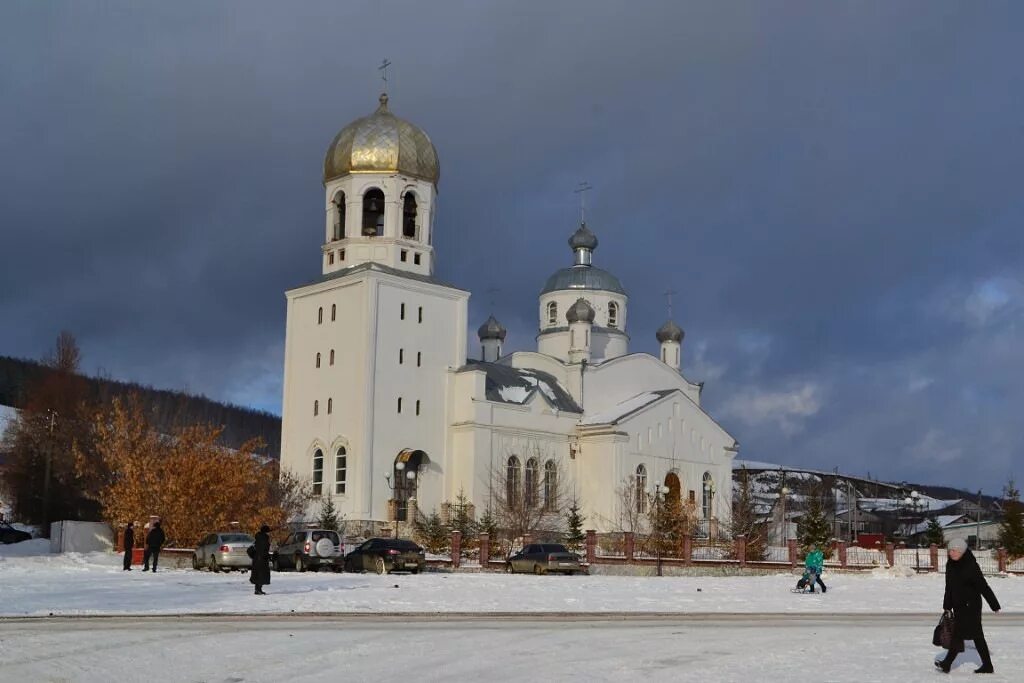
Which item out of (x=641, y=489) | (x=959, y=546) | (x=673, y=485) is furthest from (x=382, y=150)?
(x=959, y=546)

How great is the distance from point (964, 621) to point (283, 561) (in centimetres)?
2267

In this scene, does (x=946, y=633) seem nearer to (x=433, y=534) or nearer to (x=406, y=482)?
Result: (x=433, y=534)

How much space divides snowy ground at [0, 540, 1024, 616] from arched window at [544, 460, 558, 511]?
2253 centimetres

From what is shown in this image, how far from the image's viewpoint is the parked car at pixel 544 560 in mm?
35125

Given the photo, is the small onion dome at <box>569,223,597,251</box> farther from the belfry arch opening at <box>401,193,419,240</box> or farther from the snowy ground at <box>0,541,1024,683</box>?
the snowy ground at <box>0,541,1024,683</box>

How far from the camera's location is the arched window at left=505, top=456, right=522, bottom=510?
Answer: 2101 inches

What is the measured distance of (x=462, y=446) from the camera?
53.4 m

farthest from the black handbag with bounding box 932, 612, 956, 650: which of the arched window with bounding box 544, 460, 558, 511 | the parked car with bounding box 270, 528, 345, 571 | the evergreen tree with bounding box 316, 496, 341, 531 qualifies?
the arched window with bounding box 544, 460, 558, 511

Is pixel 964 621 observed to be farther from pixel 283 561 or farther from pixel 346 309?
pixel 346 309

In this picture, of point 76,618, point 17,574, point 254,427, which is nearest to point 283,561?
point 17,574

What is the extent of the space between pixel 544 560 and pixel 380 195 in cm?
2159

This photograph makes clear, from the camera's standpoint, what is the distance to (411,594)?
79.9ft

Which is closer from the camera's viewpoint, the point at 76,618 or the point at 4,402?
the point at 76,618

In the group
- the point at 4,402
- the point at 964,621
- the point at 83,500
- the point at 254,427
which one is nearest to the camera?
the point at 964,621
